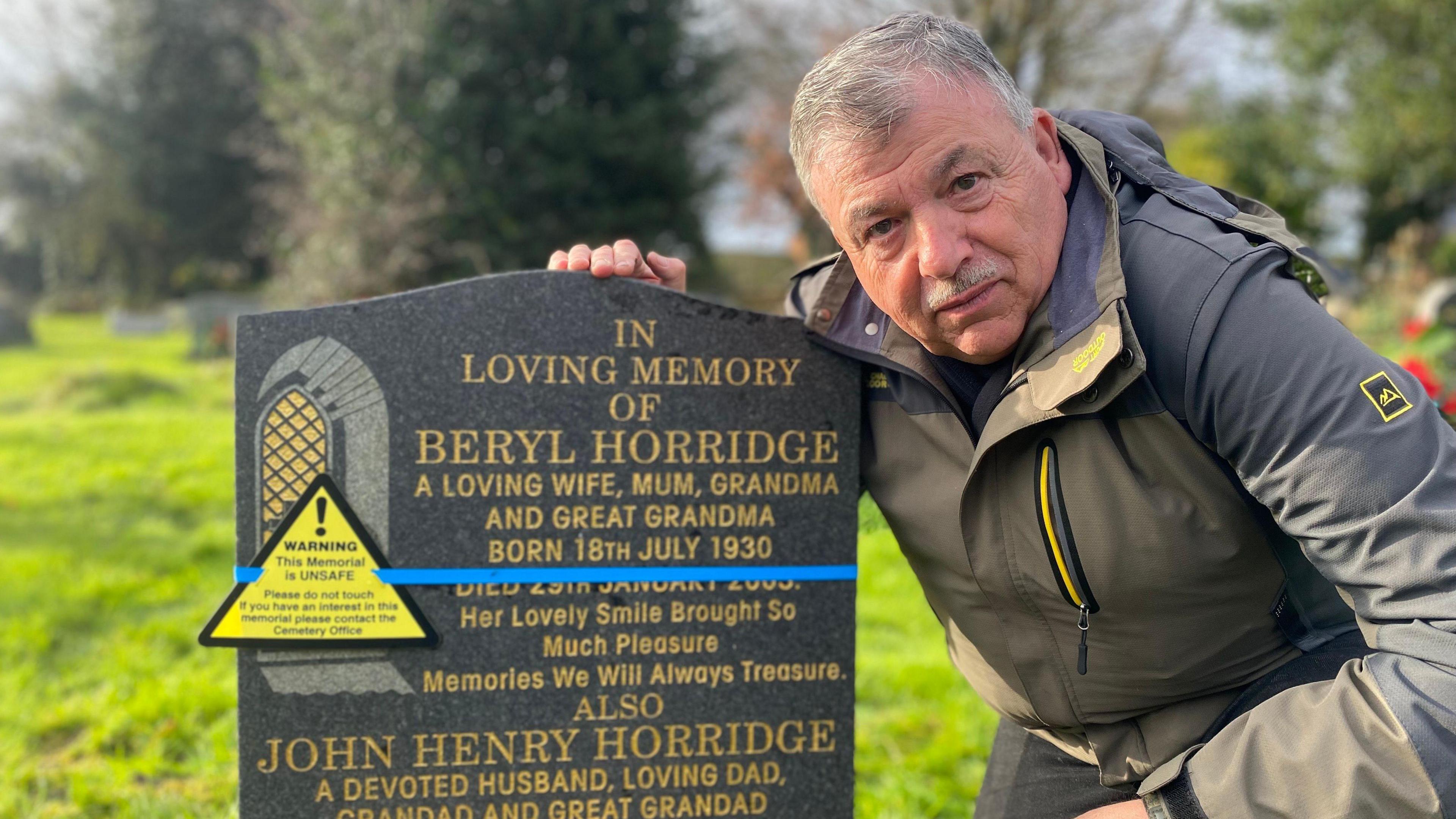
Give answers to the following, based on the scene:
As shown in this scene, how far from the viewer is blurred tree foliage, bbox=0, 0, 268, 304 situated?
1789 cm

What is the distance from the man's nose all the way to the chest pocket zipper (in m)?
0.31

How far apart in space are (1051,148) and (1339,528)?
740mm

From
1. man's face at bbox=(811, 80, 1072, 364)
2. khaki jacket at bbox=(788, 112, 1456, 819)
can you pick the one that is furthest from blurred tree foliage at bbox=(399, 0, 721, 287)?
man's face at bbox=(811, 80, 1072, 364)

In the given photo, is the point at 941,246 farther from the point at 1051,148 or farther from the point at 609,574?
the point at 609,574

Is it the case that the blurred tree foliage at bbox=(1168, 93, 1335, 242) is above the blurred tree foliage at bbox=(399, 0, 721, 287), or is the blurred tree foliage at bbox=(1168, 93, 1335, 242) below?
above

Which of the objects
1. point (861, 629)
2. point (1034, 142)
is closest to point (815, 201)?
point (1034, 142)

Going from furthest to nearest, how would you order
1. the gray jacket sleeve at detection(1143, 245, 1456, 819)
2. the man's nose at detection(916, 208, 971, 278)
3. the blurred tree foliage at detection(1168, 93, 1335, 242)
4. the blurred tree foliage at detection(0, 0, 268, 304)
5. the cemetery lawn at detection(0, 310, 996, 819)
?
the blurred tree foliage at detection(0, 0, 268, 304)
the blurred tree foliage at detection(1168, 93, 1335, 242)
the cemetery lawn at detection(0, 310, 996, 819)
the man's nose at detection(916, 208, 971, 278)
the gray jacket sleeve at detection(1143, 245, 1456, 819)

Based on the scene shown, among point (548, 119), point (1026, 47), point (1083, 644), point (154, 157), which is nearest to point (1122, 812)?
point (1083, 644)

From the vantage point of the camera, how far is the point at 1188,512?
1551 mm

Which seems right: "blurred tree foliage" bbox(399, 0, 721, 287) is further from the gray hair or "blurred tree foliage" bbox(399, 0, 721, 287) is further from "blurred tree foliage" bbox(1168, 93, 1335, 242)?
the gray hair

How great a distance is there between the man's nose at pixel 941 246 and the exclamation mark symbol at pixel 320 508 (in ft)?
3.77

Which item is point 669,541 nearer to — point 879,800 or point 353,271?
point 879,800

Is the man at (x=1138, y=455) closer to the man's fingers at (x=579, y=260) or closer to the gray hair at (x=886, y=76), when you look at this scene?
the gray hair at (x=886, y=76)

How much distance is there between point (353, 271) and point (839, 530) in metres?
9.35
